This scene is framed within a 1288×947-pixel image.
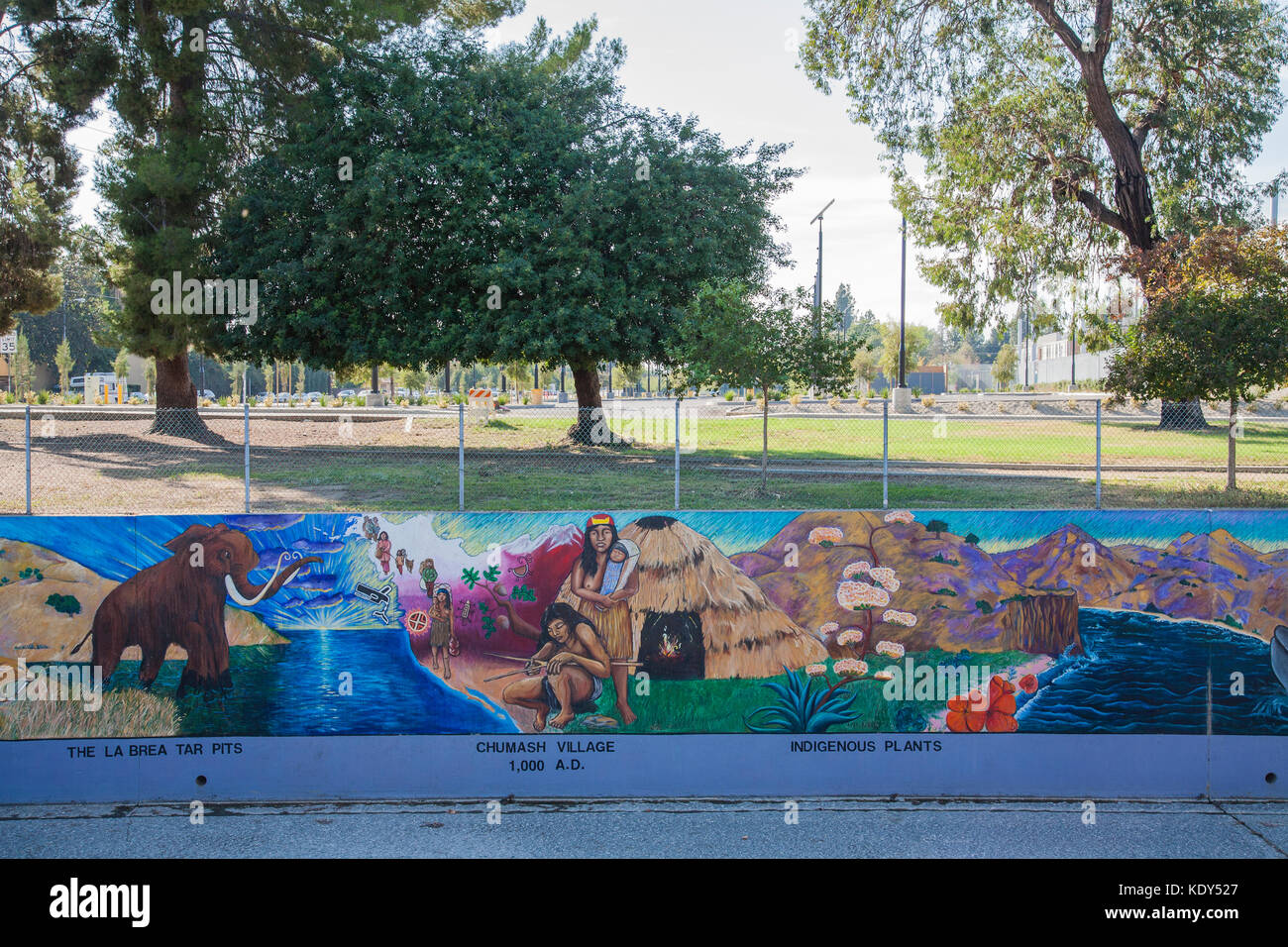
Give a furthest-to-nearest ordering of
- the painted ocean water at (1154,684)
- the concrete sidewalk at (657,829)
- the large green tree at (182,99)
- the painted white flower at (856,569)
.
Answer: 1. the large green tree at (182,99)
2. the painted white flower at (856,569)
3. the painted ocean water at (1154,684)
4. the concrete sidewalk at (657,829)

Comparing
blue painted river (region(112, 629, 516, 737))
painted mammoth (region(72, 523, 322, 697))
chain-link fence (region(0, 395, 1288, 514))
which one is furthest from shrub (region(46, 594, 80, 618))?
A: chain-link fence (region(0, 395, 1288, 514))

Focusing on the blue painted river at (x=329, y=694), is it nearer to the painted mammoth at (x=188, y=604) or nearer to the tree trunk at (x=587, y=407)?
the painted mammoth at (x=188, y=604)

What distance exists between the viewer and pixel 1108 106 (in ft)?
79.8

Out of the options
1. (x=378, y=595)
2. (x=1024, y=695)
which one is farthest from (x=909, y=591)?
(x=378, y=595)

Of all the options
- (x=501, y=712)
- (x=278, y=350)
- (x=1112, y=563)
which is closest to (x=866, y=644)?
(x=1112, y=563)

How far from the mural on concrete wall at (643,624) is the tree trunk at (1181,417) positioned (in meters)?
12.9

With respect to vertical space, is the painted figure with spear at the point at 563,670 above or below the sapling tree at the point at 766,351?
below

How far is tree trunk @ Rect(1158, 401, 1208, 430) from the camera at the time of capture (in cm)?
1820

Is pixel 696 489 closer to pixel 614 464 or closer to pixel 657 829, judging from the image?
pixel 614 464

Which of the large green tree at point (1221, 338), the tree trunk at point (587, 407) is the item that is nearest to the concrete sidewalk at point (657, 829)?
the large green tree at point (1221, 338)

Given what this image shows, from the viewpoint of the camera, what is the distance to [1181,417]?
758 inches

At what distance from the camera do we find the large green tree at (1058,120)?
23344 millimetres

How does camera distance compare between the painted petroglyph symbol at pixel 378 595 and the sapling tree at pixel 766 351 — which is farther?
the sapling tree at pixel 766 351

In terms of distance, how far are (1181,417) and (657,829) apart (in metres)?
18.2
